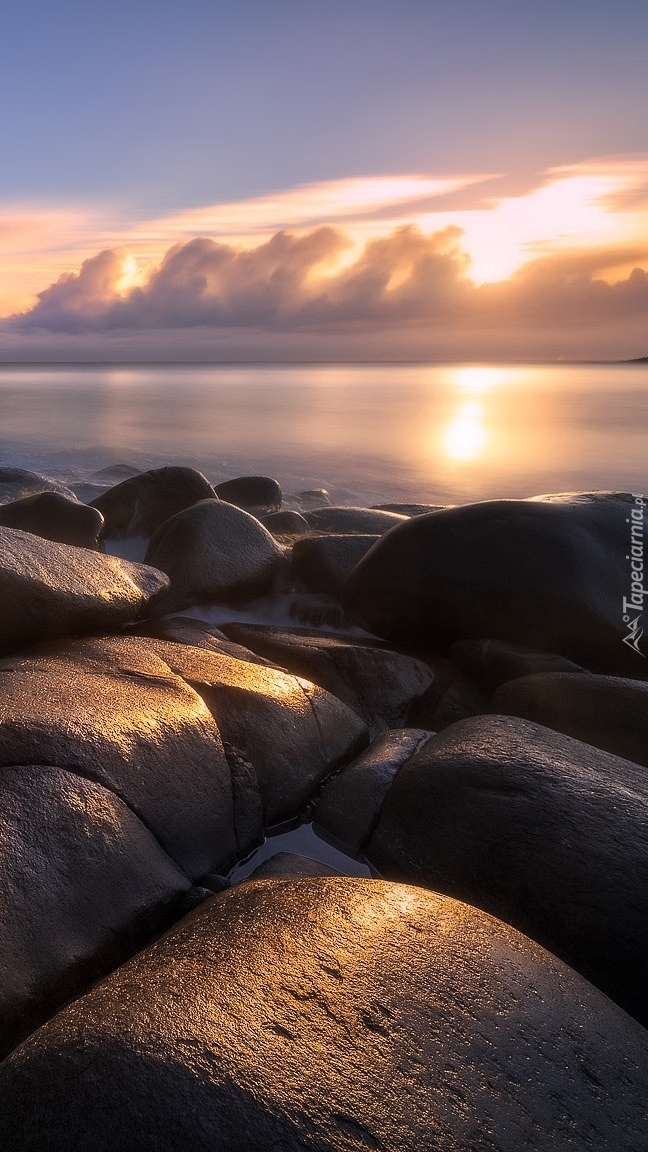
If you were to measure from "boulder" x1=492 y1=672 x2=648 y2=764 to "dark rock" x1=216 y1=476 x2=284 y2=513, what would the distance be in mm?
6885

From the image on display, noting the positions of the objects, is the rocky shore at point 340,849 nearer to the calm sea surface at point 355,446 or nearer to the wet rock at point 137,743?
the wet rock at point 137,743

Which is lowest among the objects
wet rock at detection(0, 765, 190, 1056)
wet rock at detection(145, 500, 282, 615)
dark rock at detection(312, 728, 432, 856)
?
dark rock at detection(312, 728, 432, 856)

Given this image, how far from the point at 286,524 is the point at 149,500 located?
147 cm

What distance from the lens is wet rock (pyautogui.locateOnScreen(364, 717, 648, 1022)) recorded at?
239cm

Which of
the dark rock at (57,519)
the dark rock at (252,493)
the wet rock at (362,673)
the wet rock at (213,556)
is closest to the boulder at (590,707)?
the wet rock at (362,673)

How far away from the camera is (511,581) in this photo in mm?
4766

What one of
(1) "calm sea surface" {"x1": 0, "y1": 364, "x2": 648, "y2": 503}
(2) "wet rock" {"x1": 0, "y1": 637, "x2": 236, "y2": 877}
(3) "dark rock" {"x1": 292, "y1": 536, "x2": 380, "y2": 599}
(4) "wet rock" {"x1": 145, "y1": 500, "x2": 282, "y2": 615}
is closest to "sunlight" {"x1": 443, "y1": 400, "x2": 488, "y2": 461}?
(1) "calm sea surface" {"x1": 0, "y1": 364, "x2": 648, "y2": 503}

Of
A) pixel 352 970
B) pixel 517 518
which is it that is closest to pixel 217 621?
pixel 517 518

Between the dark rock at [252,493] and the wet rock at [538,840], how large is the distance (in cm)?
770

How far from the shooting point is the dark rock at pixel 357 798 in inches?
120

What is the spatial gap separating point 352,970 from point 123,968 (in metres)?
0.61

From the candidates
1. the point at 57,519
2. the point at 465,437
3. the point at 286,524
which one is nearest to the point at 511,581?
the point at 286,524

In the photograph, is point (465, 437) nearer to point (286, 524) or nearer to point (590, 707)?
point (286, 524)

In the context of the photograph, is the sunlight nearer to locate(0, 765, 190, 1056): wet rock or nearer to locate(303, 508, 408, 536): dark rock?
locate(303, 508, 408, 536): dark rock
